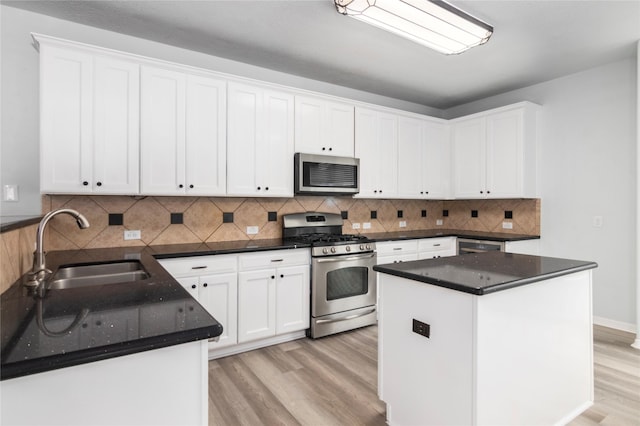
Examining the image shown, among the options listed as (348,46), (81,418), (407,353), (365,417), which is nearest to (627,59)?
(348,46)

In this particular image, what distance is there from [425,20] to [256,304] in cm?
253

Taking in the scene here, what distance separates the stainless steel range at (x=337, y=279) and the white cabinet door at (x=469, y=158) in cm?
176

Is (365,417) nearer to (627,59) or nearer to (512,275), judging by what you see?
(512,275)

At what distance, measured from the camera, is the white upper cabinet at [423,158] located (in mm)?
4273

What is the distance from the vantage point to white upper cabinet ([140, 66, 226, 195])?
272cm

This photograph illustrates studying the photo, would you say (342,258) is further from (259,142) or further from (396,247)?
(259,142)

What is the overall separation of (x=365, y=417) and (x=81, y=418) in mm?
1578

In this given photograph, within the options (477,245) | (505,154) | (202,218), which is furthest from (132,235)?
(505,154)

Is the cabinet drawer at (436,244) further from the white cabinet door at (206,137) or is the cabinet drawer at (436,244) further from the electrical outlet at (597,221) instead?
the white cabinet door at (206,137)

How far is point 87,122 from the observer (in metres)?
2.51

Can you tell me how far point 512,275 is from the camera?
1.73 metres

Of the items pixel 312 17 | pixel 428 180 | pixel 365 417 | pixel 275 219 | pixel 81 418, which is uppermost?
pixel 312 17

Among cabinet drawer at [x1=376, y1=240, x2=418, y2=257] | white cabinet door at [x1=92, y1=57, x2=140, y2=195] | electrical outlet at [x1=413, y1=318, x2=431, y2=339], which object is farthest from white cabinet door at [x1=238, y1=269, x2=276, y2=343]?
electrical outlet at [x1=413, y1=318, x2=431, y2=339]

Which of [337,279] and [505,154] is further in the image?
[505,154]
